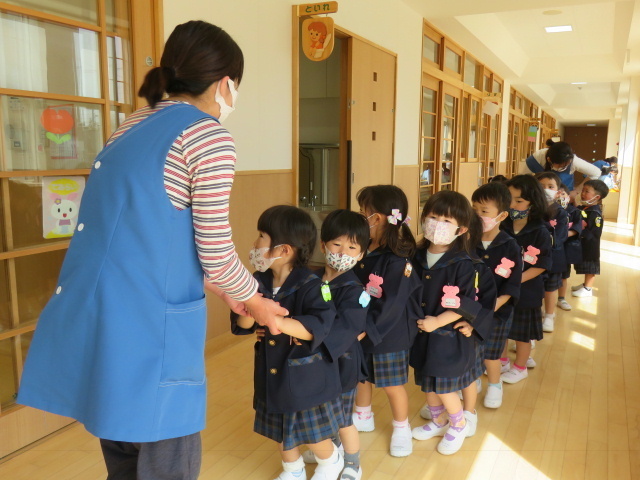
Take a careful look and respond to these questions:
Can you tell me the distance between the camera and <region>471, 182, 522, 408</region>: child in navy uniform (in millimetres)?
2342

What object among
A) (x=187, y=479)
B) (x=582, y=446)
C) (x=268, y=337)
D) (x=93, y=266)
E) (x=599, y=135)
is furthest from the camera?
(x=599, y=135)

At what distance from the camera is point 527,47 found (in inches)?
342

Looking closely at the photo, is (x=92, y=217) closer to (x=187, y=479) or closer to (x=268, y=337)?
(x=187, y=479)

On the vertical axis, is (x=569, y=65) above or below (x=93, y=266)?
above

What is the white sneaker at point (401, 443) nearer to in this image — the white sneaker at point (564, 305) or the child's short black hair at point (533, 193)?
the child's short black hair at point (533, 193)

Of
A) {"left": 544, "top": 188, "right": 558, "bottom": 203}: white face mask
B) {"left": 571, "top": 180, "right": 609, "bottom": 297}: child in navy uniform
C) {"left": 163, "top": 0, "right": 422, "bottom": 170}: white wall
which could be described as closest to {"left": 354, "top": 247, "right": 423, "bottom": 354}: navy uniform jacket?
{"left": 163, "top": 0, "right": 422, "bottom": 170}: white wall

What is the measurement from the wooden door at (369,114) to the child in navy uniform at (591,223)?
5.56 feet

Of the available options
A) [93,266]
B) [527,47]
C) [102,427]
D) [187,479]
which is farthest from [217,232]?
[527,47]

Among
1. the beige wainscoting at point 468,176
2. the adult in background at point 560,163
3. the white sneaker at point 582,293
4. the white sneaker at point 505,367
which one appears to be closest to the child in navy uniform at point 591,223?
the adult in background at point 560,163

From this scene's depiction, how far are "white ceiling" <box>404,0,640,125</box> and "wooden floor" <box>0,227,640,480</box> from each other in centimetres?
343

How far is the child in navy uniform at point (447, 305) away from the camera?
2010 mm

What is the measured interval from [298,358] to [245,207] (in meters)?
1.73

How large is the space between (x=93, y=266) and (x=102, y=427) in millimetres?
323

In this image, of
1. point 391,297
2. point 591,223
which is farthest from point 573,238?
point 391,297
